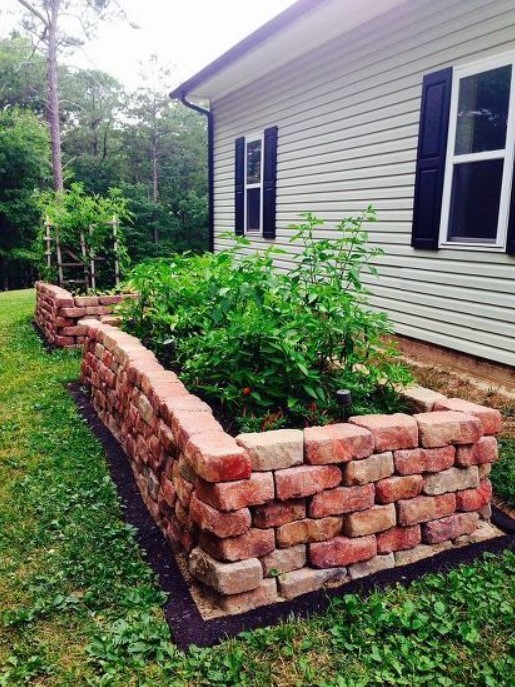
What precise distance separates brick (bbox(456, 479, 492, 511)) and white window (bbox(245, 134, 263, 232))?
6796 millimetres

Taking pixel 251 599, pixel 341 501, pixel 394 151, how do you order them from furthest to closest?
pixel 394 151 → pixel 341 501 → pixel 251 599

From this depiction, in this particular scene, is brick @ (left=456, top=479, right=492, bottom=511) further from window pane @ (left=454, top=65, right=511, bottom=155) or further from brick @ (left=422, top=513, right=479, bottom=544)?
window pane @ (left=454, top=65, right=511, bottom=155)

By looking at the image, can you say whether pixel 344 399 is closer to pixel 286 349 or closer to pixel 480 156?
pixel 286 349

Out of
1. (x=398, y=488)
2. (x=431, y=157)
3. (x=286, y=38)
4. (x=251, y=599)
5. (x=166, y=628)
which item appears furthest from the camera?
(x=286, y=38)

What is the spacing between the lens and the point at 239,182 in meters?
9.40

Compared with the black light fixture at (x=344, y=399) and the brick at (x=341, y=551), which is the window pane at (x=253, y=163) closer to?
the black light fixture at (x=344, y=399)

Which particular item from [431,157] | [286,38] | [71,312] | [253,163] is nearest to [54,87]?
[253,163]

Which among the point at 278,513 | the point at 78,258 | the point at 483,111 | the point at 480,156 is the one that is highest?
the point at 483,111

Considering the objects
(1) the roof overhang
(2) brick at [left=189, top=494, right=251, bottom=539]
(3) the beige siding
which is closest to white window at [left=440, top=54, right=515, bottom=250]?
(3) the beige siding

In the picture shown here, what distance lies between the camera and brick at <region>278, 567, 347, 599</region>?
219 centimetres

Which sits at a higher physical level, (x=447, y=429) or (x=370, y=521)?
(x=447, y=429)

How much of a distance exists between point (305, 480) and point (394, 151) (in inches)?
174

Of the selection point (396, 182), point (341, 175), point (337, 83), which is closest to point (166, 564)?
point (396, 182)

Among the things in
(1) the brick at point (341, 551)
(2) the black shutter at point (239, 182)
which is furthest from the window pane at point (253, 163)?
(1) the brick at point (341, 551)
